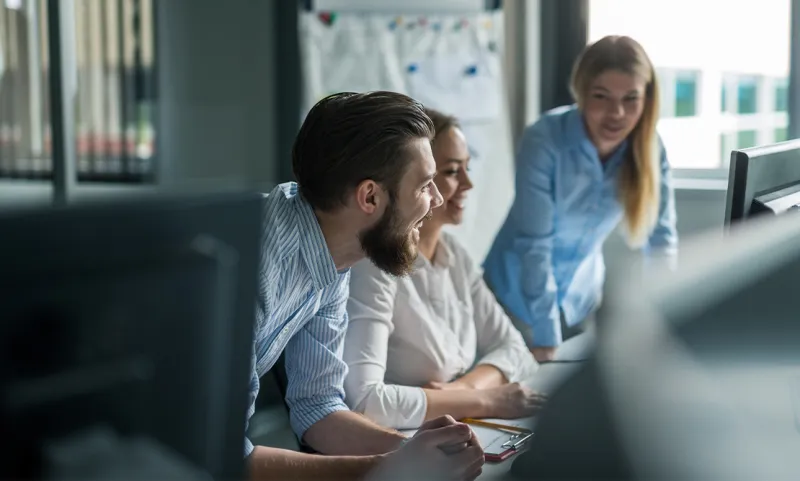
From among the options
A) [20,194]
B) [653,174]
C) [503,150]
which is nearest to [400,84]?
[503,150]

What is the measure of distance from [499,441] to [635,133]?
4.71 ft

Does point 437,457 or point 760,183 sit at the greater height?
point 760,183

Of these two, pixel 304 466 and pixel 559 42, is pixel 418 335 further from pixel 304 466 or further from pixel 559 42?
Answer: pixel 559 42

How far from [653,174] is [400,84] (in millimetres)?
1253

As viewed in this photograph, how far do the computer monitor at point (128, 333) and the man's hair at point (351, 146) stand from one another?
0.85 metres

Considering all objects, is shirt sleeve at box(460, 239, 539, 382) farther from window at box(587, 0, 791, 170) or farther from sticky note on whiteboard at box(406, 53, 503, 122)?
window at box(587, 0, 791, 170)

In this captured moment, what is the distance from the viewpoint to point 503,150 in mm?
3598

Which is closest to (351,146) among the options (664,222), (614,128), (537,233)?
(537,233)

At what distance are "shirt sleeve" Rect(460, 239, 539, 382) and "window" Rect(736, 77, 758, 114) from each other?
199 cm

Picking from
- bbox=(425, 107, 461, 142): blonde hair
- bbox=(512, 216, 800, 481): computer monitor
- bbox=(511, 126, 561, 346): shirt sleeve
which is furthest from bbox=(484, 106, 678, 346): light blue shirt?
bbox=(512, 216, 800, 481): computer monitor

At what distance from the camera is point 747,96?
3.58m

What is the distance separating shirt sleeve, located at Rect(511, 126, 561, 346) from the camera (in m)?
2.37

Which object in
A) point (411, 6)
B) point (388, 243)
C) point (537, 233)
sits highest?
point (411, 6)

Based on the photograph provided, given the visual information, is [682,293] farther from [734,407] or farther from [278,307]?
[278,307]
